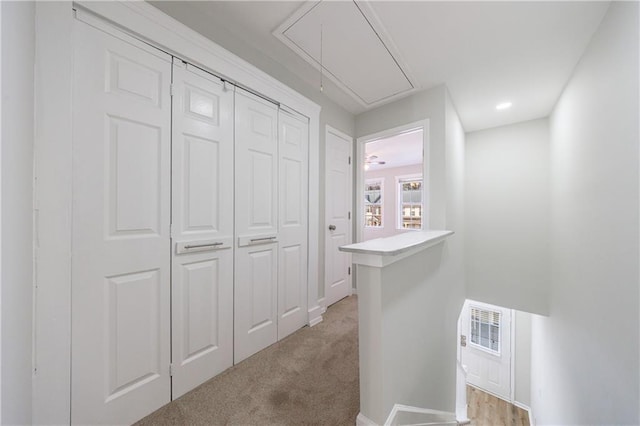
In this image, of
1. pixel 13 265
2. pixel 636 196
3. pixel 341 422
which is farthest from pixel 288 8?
pixel 341 422

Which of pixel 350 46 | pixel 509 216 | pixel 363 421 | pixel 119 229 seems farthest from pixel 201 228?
pixel 509 216

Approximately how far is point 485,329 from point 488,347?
353 millimetres

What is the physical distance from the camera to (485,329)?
499 cm

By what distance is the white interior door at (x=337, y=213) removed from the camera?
2.69 meters

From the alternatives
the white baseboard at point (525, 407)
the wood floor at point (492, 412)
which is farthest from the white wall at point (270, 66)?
the white baseboard at point (525, 407)

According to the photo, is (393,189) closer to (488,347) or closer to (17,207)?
(488,347)

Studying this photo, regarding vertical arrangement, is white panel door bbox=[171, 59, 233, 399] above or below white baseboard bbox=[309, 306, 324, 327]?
above

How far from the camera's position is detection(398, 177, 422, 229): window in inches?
241

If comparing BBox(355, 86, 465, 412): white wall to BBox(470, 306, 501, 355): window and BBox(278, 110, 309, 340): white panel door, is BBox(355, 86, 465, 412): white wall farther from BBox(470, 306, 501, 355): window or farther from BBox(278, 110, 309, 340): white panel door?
BBox(470, 306, 501, 355): window

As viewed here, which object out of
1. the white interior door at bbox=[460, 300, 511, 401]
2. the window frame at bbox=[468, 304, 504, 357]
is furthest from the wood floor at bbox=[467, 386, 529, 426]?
the window frame at bbox=[468, 304, 504, 357]

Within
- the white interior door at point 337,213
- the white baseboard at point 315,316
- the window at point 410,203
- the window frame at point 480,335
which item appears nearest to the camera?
the white baseboard at point 315,316

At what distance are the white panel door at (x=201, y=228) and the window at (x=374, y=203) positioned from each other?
5535mm

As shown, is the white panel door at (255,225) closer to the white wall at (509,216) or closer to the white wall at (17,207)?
the white wall at (17,207)

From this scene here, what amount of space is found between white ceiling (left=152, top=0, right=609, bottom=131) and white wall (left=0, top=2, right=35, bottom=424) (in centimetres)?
88
